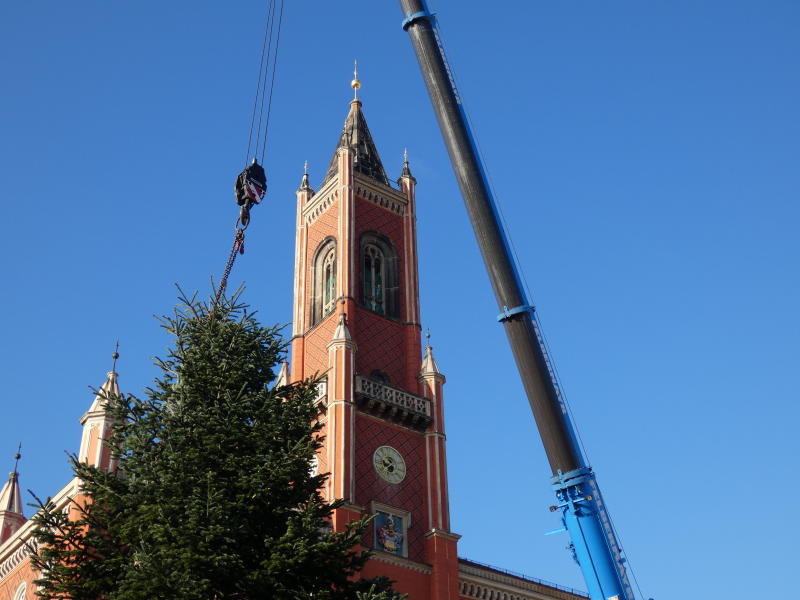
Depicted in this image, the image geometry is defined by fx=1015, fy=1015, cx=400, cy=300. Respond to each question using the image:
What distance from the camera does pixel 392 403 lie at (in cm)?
3878

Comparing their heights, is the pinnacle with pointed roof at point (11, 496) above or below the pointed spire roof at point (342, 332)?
below

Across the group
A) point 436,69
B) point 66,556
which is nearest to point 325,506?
point 66,556

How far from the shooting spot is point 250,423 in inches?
853

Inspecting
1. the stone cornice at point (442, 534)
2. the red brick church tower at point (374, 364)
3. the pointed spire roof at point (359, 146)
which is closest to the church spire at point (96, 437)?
the red brick church tower at point (374, 364)

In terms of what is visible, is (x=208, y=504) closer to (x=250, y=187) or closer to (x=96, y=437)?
(x=96, y=437)

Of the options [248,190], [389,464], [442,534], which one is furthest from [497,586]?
[248,190]

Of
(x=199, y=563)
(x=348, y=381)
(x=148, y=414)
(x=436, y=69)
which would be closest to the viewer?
(x=199, y=563)

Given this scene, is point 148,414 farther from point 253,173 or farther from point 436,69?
point 253,173

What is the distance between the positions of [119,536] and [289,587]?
3.57m

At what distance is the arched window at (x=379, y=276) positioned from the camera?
43281 millimetres

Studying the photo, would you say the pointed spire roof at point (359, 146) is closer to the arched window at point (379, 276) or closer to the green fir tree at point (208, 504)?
the arched window at point (379, 276)

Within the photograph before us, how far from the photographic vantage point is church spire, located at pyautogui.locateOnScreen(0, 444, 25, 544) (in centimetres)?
3797

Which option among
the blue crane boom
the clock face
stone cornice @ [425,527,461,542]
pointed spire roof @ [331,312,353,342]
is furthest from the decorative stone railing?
the blue crane boom

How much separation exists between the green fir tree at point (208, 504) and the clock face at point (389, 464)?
49.3ft
